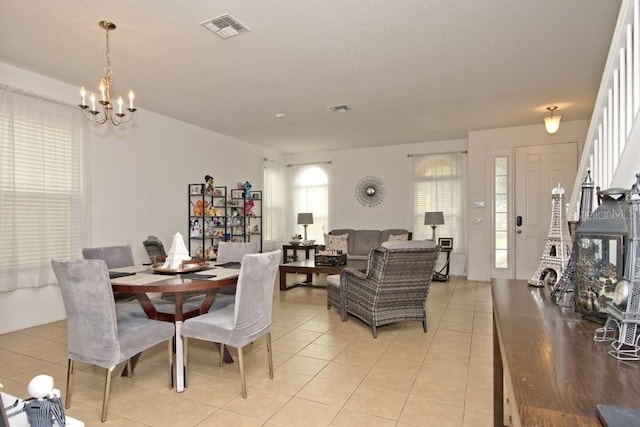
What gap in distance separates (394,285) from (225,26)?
8.64 ft

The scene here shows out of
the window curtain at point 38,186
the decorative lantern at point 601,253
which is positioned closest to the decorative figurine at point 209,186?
the window curtain at point 38,186

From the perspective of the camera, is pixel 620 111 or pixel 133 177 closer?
pixel 620 111

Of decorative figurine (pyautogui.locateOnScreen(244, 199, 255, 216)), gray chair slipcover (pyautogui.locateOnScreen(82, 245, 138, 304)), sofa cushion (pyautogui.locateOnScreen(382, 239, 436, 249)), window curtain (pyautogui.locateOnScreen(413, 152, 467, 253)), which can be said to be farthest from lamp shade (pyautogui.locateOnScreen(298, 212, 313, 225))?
gray chair slipcover (pyautogui.locateOnScreen(82, 245, 138, 304))

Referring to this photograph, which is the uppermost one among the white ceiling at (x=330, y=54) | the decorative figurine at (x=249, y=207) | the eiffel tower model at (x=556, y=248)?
the white ceiling at (x=330, y=54)

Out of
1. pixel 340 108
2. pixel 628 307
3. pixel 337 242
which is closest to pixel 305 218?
pixel 337 242

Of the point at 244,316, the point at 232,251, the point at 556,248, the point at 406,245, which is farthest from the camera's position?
the point at 232,251

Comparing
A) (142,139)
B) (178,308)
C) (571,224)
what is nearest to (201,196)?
(142,139)

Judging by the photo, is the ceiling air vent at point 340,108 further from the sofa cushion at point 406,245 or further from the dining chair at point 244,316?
the dining chair at point 244,316

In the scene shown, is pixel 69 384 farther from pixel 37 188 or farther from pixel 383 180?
pixel 383 180

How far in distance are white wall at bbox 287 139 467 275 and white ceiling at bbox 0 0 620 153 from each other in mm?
2136

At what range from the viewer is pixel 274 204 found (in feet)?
26.0

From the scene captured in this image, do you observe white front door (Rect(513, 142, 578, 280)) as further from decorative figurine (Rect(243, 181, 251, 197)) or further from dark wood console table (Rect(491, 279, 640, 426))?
dark wood console table (Rect(491, 279, 640, 426))

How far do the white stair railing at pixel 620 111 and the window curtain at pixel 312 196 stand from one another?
6.34 meters

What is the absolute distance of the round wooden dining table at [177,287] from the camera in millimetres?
2236
